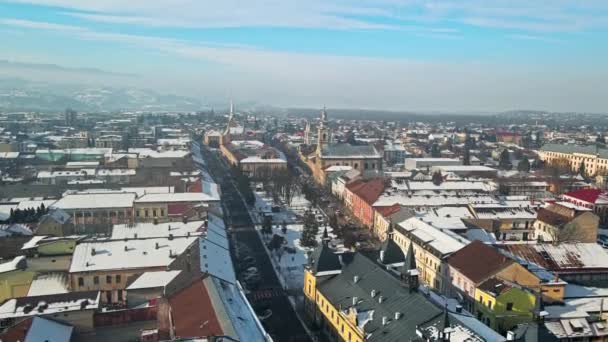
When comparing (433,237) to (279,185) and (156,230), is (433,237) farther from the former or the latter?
(279,185)

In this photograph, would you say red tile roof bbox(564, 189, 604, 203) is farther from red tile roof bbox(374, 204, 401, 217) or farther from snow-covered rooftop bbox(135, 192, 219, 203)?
snow-covered rooftop bbox(135, 192, 219, 203)

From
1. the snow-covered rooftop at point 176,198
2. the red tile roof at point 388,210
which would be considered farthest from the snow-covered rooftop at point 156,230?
the red tile roof at point 388,210

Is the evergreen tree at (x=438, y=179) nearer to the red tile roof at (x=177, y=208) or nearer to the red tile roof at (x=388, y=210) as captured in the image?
the red tile roof at (x=388, y=210)

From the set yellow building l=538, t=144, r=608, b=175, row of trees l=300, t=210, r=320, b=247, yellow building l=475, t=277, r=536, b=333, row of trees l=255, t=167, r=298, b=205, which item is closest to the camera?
yellow building l=475, t=277, r=536, b=333

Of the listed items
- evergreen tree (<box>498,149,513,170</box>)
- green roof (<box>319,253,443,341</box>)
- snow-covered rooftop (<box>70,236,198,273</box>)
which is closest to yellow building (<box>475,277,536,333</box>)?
green roof (<box>319,253,443,341</box>)

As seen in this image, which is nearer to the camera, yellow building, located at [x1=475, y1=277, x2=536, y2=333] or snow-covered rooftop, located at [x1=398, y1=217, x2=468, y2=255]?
yellow building, located at [x1=475, y1=277, x2=536, y2=333]

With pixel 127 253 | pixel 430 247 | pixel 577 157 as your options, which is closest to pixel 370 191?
pixel 430 247
